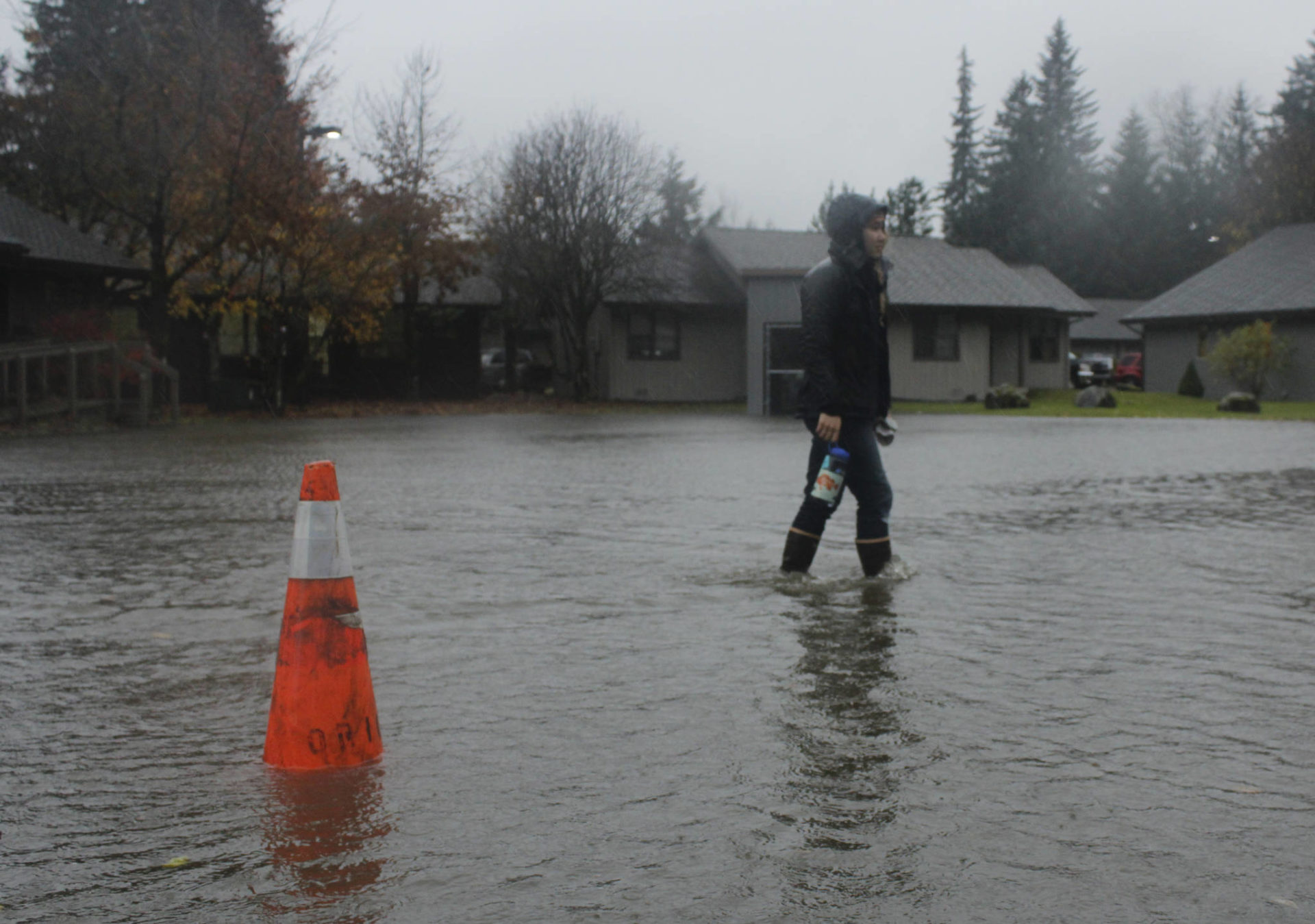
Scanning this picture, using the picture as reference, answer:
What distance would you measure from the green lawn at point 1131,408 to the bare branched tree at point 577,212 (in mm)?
9364

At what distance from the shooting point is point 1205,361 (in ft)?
158

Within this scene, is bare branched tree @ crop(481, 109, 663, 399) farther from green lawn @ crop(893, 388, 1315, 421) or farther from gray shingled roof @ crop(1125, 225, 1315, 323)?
gray shingled roof @ crop(1125, 225, 1315, 323)

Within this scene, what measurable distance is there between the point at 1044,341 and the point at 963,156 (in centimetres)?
3085

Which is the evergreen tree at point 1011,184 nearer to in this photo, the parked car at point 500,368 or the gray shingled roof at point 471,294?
the parked car at point 500,368

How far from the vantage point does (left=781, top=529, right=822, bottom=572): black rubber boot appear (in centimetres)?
748

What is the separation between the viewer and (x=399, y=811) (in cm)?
362

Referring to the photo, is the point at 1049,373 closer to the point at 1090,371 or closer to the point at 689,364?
the point at 1090,371

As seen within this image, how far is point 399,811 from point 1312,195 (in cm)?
6066

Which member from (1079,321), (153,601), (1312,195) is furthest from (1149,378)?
(153,601)

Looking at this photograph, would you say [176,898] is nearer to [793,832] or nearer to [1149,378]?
[793,832]

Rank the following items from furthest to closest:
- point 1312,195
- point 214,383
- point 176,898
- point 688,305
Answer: point 1312,195 → point 688,305 → point 214,383 → point 176,898

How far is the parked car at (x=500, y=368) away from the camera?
52094 millimetres

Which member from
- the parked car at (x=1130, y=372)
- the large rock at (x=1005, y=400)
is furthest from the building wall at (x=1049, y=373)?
the large rock at (x=1005, y=400)

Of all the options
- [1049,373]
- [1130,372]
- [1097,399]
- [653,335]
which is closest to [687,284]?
[653,335]
